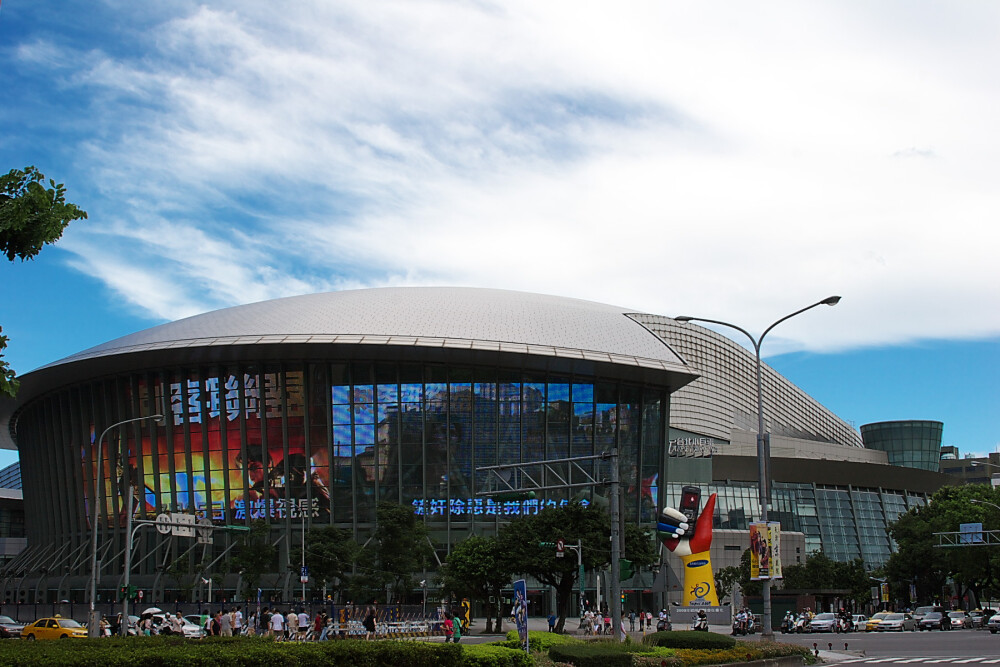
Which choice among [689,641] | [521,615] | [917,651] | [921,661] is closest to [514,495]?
[521,615]

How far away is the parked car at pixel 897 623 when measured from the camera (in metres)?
67.8

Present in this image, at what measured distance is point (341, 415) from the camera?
243 ft

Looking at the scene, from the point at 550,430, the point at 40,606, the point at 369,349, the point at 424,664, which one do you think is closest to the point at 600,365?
the point at 550,430

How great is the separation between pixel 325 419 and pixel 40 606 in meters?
22.9

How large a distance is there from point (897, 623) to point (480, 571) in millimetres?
29547

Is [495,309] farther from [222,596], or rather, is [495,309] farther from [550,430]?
[222,596]

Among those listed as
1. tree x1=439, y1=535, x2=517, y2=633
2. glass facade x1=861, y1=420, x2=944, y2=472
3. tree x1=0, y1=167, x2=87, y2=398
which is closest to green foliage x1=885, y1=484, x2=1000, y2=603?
tree x1=439, y1=535, x2=517, y2=633

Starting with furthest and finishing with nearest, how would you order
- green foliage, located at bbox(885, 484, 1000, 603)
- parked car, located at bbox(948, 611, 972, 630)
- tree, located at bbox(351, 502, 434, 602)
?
green foliage, located at bbox(885, 484, 1000, 603), parked car, located at bbox(948, 611, 972, 630), tree, located at bbox(351, 502, 434, 602)

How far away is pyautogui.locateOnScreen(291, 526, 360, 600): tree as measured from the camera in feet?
211

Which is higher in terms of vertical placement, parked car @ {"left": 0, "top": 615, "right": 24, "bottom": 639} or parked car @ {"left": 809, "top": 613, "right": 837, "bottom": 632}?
parked car @ {"left": 0, "top": 615, "right": 24, "bottom": 639}

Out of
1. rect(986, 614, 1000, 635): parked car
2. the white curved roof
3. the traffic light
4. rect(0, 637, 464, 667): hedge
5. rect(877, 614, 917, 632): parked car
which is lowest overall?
rect(877, 614, 917, 632): parked car

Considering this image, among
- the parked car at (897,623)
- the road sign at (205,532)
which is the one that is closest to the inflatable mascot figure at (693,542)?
the parked car at (897,623)

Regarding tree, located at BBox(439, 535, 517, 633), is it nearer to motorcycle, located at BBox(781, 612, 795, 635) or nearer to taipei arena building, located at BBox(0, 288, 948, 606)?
taipei arena building, located at BBox(0, 288, 948, 606)

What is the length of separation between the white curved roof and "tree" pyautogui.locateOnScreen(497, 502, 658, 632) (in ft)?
45.2
